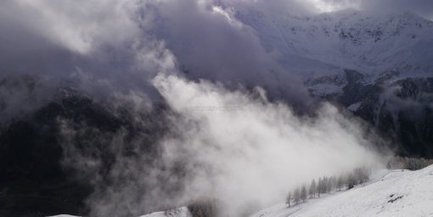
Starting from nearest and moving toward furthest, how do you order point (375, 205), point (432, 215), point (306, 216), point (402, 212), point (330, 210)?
point (432, 215)
point (402, 212)
point (375, 205)
point (330, 210)
point (306, 216)

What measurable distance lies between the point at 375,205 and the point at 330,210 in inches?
1097

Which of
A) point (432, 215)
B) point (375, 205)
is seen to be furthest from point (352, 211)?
point (432, 215)

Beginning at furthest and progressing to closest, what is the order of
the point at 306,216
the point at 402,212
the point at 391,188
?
1. the point at 306,216
2. the point at 391,188
3. the point at 402,212

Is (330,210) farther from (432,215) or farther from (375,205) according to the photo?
(432,215)

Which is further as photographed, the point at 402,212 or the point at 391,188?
the point at 391,188

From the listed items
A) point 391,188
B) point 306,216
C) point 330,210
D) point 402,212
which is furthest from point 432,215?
point 306,216

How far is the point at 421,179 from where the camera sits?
10931cm

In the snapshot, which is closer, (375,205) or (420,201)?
(420,201)

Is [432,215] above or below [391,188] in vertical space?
below

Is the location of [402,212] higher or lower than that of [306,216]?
lower

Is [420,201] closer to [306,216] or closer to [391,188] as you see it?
Answer: [391,188]

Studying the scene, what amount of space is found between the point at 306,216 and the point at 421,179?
41.6 m

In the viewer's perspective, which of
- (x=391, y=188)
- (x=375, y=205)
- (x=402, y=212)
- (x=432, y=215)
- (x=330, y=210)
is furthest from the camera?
(x=330, y=210)

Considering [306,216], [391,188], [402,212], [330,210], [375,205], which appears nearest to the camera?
[402,212]
